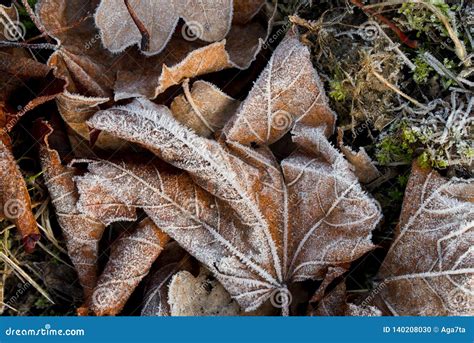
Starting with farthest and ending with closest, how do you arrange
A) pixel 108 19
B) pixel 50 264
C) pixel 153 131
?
pixel 50 264, pixel 108 19, pixel 153 131

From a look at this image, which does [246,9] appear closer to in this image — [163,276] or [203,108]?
[203,108]

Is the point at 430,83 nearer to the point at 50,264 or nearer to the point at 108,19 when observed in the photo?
the point at 108,19

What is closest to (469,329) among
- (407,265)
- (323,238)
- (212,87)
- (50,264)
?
(407,265)

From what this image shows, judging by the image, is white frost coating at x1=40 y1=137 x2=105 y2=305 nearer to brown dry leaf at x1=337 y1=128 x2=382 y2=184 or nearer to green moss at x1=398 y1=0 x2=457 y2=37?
brown dry leaf at x1=337 y1=128 x2=382 y2=184

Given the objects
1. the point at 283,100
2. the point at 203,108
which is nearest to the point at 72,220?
the point at 203,108

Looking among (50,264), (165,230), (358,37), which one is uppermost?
(358,37)
